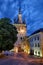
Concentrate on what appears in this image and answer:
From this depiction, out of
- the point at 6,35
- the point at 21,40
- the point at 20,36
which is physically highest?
the point at 20,36

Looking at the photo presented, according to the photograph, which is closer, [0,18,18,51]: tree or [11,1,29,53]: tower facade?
[0,18,18,51]: tree

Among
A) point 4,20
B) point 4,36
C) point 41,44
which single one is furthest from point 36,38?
point 4,36

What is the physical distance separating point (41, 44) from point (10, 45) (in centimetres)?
2253

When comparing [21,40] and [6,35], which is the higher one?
[21,40]

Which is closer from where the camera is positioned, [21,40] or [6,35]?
[6,35]

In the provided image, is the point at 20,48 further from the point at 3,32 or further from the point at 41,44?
the point at 3,32

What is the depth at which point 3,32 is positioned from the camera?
36.5 meters

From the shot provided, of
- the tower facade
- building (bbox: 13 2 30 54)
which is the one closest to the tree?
building (bbox: 13 2 30 54)

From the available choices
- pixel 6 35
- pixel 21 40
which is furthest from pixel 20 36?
pixel 6 35

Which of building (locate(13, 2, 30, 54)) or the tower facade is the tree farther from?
the tower facade

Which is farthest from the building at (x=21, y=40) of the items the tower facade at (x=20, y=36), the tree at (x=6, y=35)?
the tree at (x=6, y=35)

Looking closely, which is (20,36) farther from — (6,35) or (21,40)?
(6,35)

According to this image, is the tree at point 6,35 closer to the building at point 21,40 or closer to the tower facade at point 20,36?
the building at point 21,40

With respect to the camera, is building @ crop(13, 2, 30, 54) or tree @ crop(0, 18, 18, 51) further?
building @ crop(13, 2, 30, 54)
